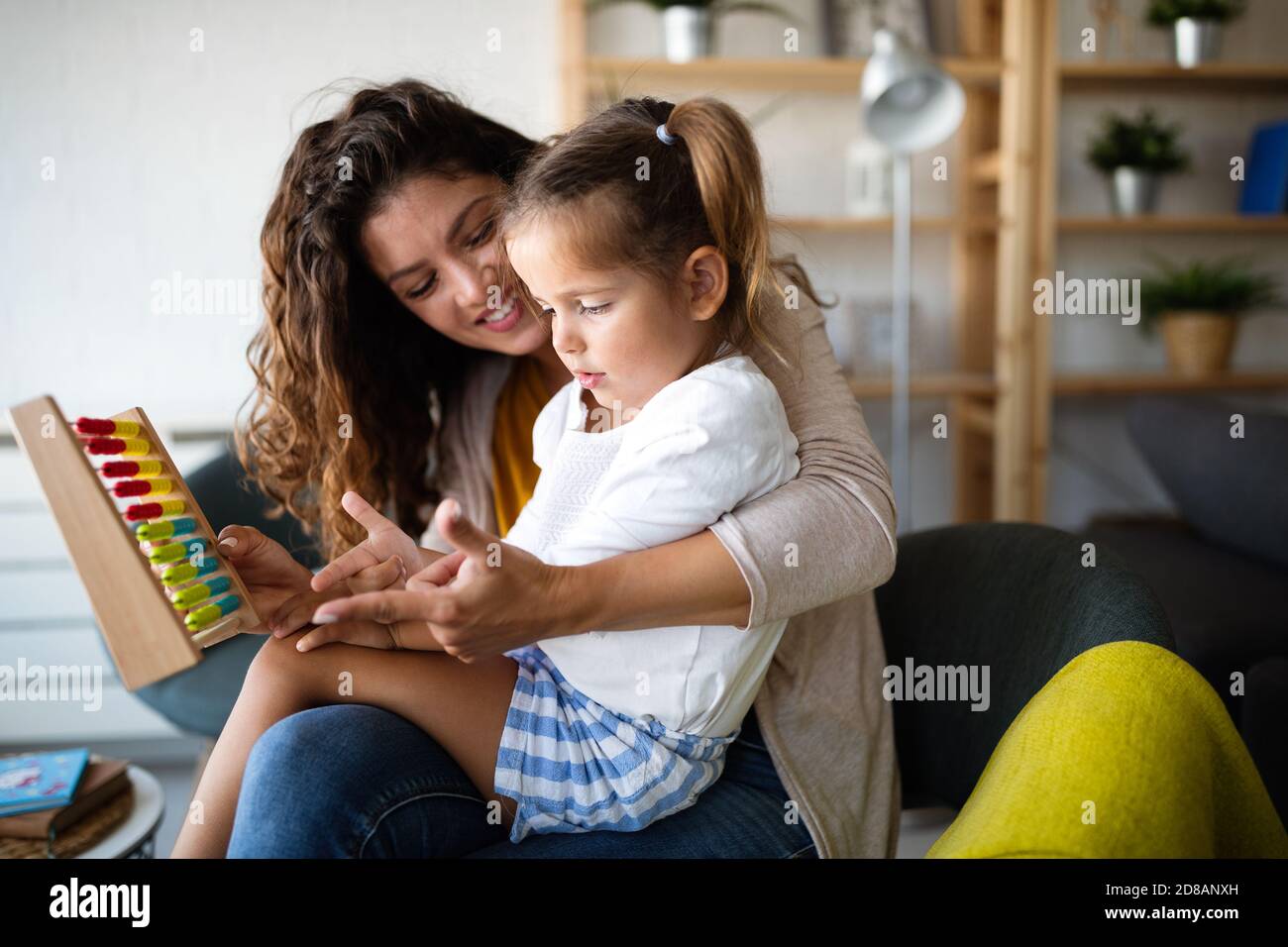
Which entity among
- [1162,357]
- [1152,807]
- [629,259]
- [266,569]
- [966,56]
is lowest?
[1162,357]

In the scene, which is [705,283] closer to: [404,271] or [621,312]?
[621,312]

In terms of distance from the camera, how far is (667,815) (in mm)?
1028

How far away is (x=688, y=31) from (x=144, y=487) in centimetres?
234

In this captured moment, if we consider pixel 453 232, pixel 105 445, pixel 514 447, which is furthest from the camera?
pixel 514 447

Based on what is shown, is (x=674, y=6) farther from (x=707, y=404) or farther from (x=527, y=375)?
(x=707, y=404)

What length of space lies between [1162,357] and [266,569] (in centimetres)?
319

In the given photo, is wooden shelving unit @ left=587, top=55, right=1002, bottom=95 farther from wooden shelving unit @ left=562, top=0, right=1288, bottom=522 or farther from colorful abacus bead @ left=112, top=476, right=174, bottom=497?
colorful abacus bead @ left=112, top=476, right=174, bottom=497

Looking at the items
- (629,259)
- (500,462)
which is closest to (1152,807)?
(629,259)

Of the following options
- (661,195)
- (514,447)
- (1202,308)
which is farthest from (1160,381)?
(661,195)

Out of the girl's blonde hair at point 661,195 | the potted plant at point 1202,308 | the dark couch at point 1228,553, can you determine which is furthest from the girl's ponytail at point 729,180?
the potted plant at point 1202,308

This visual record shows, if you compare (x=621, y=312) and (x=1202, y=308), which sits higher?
(x=621, y=312)

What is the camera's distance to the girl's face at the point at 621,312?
39.4 inches

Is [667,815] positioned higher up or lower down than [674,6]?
lower down

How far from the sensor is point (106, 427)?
2.76 feet
